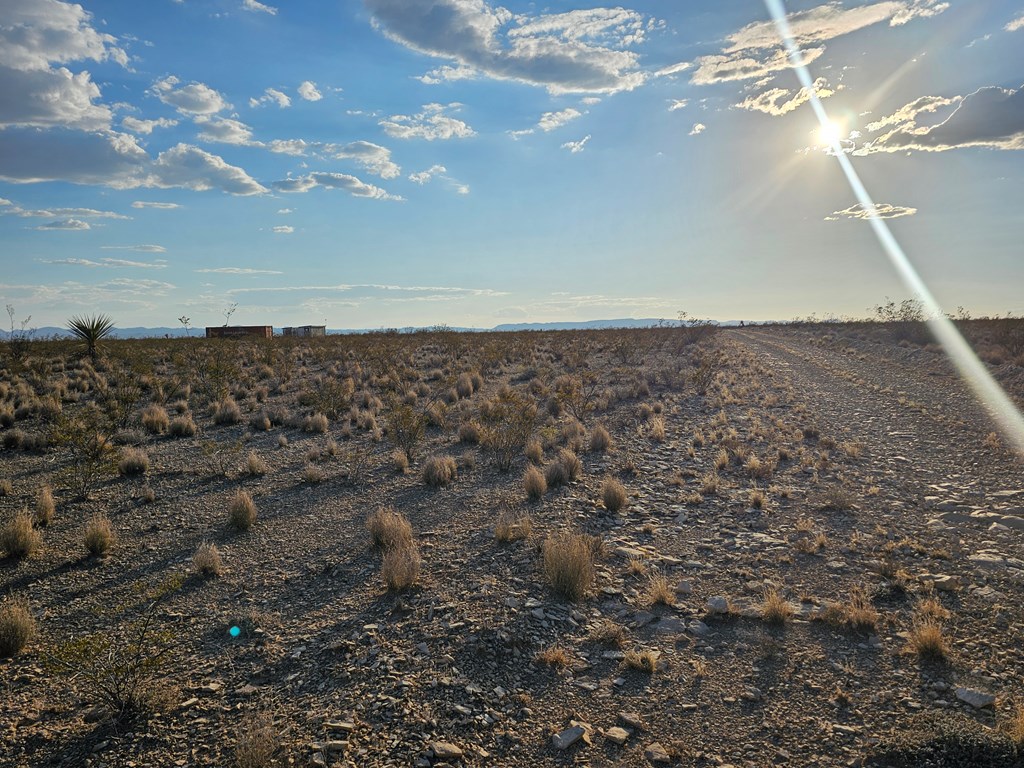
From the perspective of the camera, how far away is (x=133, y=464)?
39.9 feet

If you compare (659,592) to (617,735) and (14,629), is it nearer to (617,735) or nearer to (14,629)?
(617,735)

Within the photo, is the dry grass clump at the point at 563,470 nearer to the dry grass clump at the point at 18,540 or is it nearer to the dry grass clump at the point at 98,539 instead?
the dry grass clump at the point at 98,539

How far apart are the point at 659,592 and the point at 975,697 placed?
289 centimetres

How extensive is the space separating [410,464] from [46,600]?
6.94 meters

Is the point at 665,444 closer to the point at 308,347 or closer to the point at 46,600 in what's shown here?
the point at 46,600

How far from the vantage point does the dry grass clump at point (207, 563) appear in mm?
7660

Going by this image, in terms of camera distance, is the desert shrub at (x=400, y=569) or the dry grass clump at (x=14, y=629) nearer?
the dry grass clump at (x=14, y=629)

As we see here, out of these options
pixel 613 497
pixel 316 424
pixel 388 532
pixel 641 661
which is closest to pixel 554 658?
pixel 641 661

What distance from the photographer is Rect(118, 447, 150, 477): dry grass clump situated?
1211 centimetres

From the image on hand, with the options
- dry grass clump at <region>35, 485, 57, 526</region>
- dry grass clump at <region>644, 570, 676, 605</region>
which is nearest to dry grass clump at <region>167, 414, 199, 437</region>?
dry grass clump at <region>35, 485, 57, 526</region>

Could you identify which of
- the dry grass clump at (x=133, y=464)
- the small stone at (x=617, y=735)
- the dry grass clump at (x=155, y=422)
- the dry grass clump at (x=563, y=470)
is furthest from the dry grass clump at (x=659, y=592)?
the dry grass clump at (x=155, y=422)

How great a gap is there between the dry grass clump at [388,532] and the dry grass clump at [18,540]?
15.7 feet

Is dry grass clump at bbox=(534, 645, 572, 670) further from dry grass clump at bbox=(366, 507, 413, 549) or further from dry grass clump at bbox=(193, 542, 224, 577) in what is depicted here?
dry grass clump at bbox=(193, 542, 224, 577)

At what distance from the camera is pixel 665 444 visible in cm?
1444
